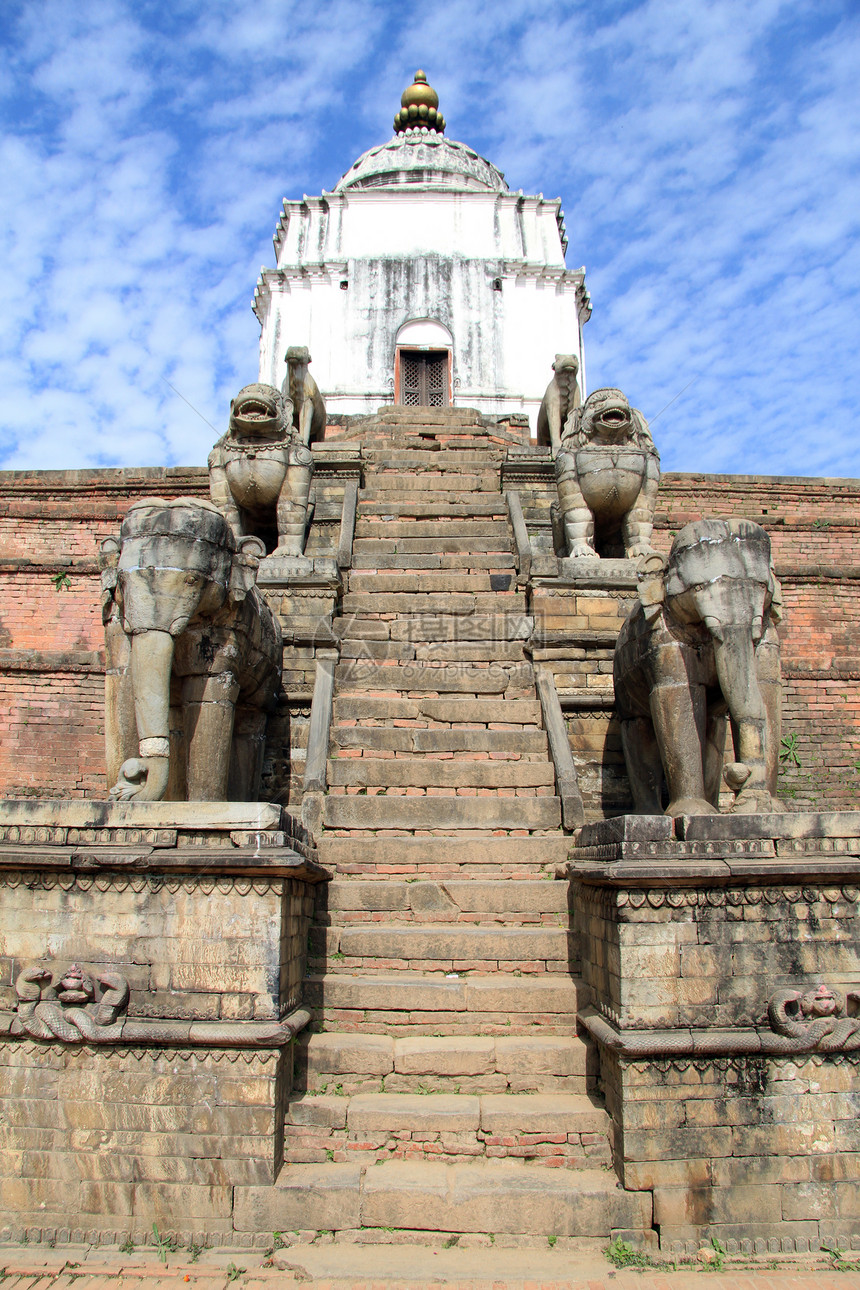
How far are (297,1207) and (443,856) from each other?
223 centimetres

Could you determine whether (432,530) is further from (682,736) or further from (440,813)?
(682,736)

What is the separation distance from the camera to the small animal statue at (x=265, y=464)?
342 inches

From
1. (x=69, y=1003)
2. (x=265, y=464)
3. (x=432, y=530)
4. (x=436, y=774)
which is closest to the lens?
(x=69, y=1003)

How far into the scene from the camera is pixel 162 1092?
12.2 ft

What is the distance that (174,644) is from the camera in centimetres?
466

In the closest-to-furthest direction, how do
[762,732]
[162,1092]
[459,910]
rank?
1. [162,1092]
2. [762,732]
3. [459,910]

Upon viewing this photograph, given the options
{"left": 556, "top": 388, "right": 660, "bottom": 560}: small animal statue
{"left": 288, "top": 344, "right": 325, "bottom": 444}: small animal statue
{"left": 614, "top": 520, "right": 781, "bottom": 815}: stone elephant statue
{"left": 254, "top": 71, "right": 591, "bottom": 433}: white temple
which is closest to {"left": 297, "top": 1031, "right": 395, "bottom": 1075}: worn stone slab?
{"left": 614, "top": 520, "right": 781, "bottom": 815}: stone elephant statue

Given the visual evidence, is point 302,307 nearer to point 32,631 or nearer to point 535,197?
point 535,197

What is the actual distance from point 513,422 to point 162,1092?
14.0 metres

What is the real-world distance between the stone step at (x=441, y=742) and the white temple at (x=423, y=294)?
1503cm

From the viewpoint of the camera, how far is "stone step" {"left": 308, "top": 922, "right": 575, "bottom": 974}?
4.85 metres

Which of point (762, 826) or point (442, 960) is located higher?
point (762, 826)

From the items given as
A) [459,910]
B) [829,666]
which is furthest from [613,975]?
[829,666]

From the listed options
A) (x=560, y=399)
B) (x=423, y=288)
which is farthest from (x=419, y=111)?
(x=560, y=399)
